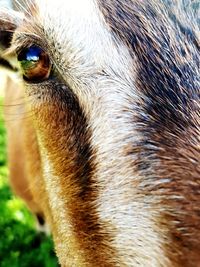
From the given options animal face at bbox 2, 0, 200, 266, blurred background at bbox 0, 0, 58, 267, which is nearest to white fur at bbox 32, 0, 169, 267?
animal face at bbox 2, 0, 200, 266

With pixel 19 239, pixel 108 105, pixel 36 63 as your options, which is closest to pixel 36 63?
pixel 36 63

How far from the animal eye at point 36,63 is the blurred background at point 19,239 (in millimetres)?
2831

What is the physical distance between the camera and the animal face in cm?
270

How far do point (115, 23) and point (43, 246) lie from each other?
410 cm

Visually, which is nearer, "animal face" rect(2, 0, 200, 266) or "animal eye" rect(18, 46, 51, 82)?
"animal face" rect(2, 0, 200, 266)

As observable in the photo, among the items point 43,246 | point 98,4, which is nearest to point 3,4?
point 98,4

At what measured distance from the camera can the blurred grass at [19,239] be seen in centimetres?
658

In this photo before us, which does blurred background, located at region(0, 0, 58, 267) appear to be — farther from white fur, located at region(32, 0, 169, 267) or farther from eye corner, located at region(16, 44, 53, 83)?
white fur, located at region(32, 0, 169, 267)

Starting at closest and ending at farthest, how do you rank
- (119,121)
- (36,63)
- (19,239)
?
1. (119,121)
2. (36,63)
3. (19,239)

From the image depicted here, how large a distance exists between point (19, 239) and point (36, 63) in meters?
4.01

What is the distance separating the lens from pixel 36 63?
10.6 ft

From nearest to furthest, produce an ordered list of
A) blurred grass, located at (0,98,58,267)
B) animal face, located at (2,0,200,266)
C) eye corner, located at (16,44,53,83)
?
animal face, located at (2,0,200,266)
eye corner, located at (16,44,53,83)
blurred grass, located at (0,98,58,267)

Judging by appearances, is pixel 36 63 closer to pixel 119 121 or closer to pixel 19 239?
pixel 119 121

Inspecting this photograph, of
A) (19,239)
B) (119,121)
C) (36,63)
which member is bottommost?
(19,239)
